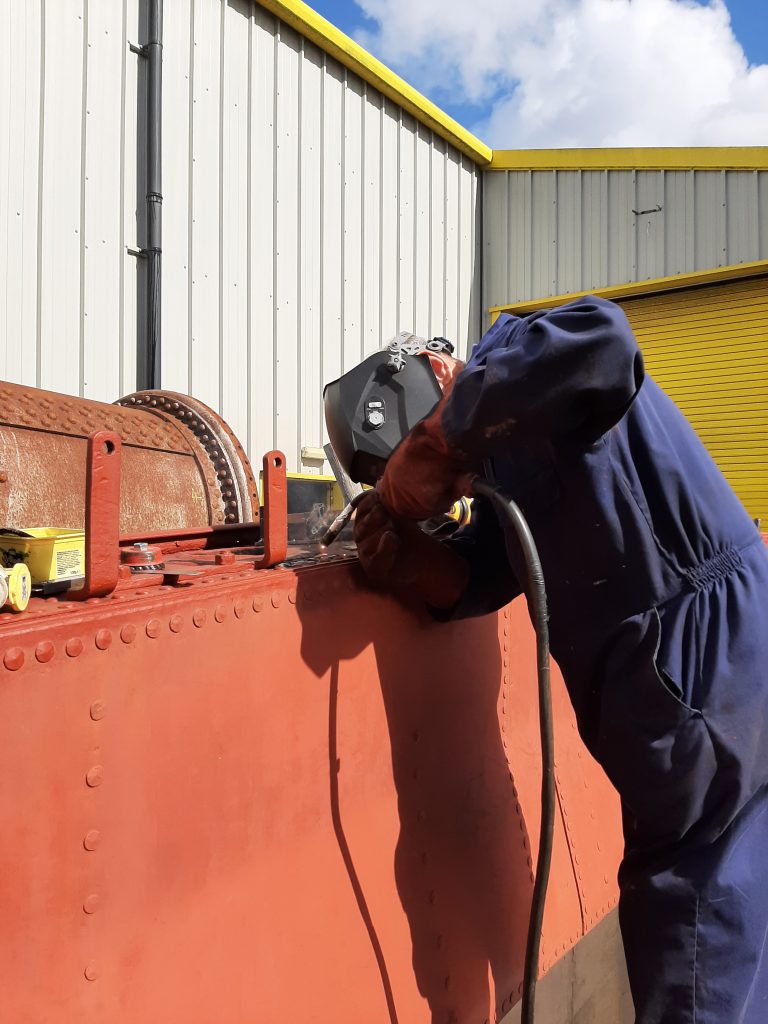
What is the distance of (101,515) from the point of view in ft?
4.06

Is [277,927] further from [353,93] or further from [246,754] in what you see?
[353,93]

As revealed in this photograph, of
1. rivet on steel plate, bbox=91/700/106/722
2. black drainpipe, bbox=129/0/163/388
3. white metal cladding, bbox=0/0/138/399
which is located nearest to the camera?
rivet on steel plate, bbox=91/700/106/722

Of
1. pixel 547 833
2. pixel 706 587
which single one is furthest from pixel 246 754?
pixel 706 587

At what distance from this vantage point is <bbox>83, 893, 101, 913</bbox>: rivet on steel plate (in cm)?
116

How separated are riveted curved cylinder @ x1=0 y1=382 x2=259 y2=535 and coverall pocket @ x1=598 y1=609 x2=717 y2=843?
58.0 inches

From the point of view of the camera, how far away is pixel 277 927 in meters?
1.47

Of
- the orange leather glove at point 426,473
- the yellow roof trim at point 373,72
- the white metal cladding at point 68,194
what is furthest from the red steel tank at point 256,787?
the yellow roof trim at point 373,72

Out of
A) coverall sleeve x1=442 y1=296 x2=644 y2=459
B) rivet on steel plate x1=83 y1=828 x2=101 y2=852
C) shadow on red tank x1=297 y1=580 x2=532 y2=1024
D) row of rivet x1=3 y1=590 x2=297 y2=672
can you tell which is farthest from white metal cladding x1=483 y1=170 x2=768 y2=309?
rivet on steel plate x1=83 y1=828 x2=101 y2=852

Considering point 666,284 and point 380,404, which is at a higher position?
point 666,284

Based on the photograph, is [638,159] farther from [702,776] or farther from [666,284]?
[702,776]

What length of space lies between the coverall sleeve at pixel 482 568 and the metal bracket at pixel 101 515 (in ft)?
2.95

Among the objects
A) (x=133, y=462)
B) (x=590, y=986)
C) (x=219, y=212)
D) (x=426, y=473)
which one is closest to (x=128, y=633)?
(x=426, y=473)

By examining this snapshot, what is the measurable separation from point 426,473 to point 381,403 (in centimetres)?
32

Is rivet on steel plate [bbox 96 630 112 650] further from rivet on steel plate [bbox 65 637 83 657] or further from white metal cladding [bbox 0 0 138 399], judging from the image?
white metal cladding [bbox 0 0 138 399]
